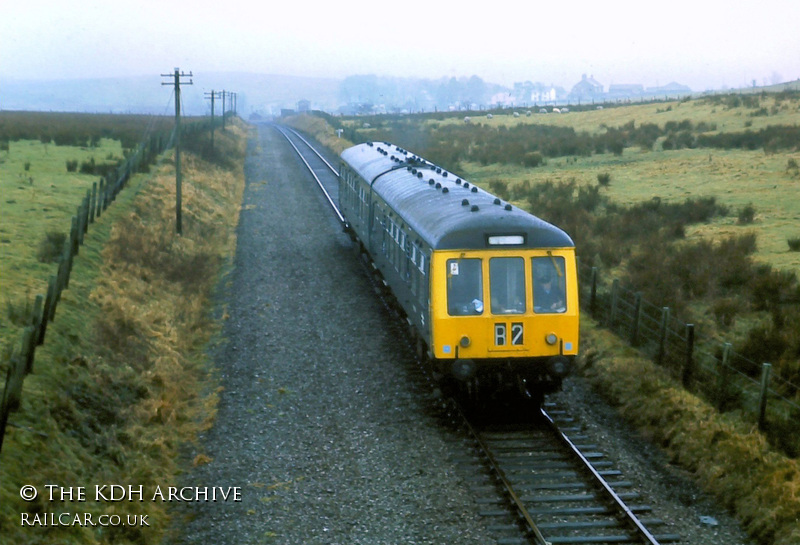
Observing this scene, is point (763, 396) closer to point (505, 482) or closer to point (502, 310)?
point (502, 310)

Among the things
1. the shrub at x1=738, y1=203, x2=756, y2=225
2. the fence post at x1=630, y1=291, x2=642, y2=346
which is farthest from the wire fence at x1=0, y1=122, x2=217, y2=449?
the shrub at x1=738, y1=203, x2=756, y2=225

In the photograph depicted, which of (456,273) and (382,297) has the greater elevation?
(456,273)

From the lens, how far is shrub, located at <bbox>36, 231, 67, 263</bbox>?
1759 centimetres

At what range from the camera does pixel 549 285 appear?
11.4 metres

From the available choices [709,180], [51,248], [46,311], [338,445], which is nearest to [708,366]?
[338,445]

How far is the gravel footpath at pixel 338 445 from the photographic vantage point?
8883 millimetres

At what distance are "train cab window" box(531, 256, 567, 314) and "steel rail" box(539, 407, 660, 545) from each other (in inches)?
60.9

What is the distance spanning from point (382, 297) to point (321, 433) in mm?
7322

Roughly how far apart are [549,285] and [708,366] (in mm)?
3411

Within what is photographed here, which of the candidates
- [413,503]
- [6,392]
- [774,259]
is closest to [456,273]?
[413,503]

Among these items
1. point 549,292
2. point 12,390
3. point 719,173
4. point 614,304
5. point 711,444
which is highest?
point 719,173

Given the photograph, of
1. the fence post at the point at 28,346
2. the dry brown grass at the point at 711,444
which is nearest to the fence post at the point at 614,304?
the dry brown grass at the point at 711,444

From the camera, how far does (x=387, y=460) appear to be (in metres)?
10.5

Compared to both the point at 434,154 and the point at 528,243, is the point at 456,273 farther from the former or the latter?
the point at 434,154
